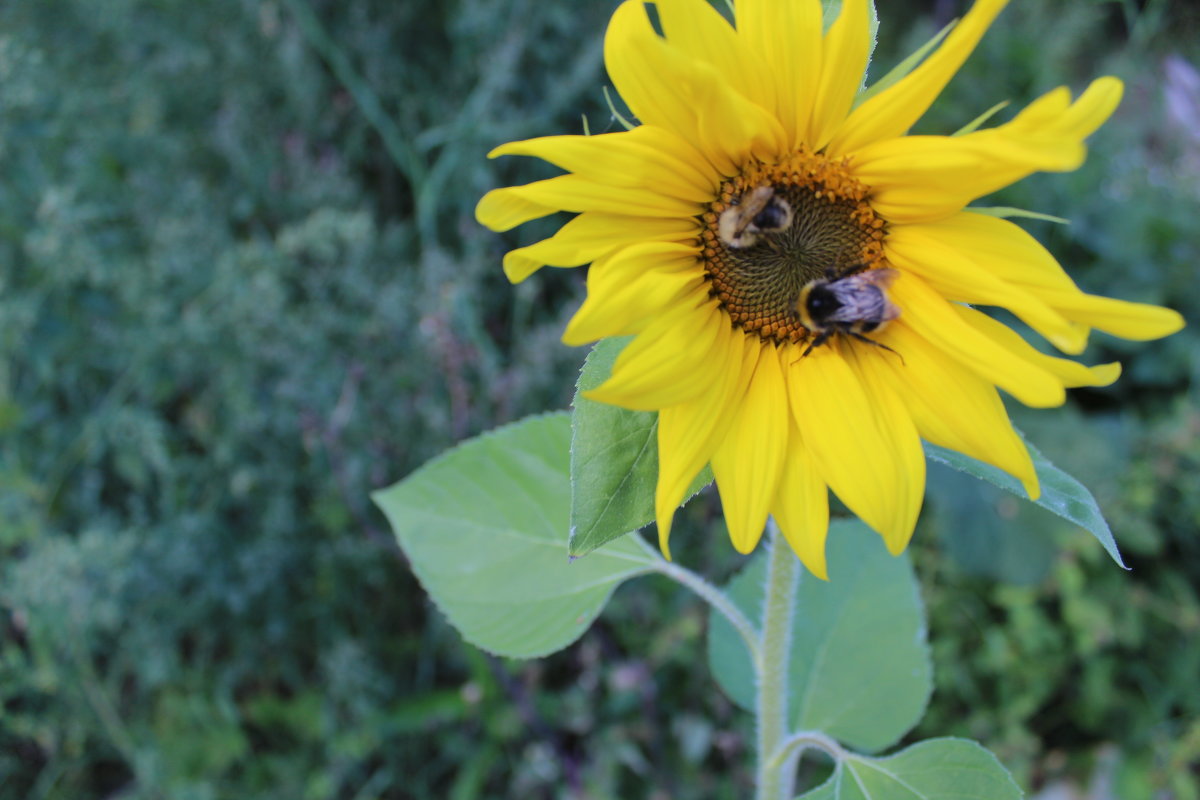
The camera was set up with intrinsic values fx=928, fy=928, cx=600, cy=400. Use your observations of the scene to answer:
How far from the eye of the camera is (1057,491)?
2.52 ft

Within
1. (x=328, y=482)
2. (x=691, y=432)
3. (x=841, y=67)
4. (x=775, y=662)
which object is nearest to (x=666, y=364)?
(x=691, y=432)

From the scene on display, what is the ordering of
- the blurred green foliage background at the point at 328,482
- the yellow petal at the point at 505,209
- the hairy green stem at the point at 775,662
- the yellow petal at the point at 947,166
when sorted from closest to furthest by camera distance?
the yellow petal at the point at 947,166, the yellow petal at the point at 505,209, the hairy green stem at the point at 775,662, the blurred green foliage background at the point at 328,482

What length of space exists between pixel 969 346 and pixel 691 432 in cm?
23

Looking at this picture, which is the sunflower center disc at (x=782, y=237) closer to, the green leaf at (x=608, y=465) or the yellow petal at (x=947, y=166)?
the yellow petal at (x=947, y=166)

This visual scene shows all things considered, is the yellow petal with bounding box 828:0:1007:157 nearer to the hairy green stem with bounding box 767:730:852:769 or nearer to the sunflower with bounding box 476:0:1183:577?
the sunflower with bounding box 476:0:1183:577

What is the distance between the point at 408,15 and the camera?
2.56m

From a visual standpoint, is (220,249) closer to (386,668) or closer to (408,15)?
(408,15)

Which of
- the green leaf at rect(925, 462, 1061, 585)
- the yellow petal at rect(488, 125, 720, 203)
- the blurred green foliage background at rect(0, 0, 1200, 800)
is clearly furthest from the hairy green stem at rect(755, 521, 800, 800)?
the green leaf at rect(925, 462, 1061, 585)

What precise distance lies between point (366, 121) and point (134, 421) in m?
1.14

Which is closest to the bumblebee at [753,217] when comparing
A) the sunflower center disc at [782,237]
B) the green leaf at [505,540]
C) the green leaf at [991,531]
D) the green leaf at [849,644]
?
the sunflower center disc at [782,237]

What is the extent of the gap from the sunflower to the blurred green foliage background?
3.28ft

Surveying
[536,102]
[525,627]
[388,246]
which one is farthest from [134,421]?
[536,102]

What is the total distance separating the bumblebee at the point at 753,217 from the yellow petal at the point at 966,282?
10 cm

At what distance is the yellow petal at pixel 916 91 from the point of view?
27.3 inches
